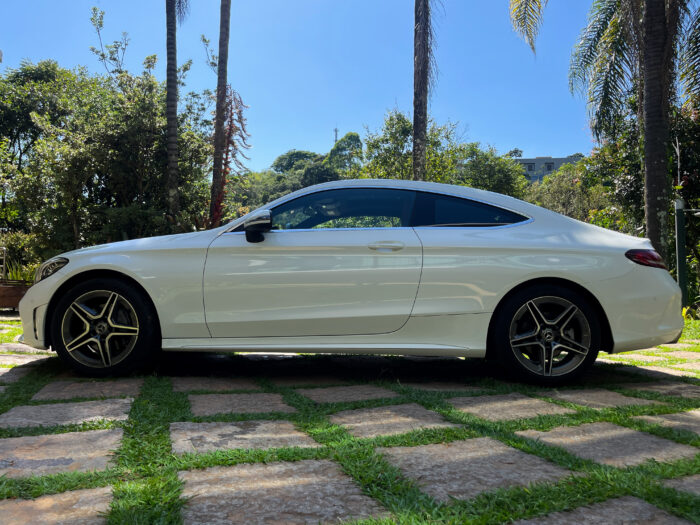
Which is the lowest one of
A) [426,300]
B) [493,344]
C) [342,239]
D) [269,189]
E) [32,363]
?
[32,363]

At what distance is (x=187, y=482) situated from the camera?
1.81 m

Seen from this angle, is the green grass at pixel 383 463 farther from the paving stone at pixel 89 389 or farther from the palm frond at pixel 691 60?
the palm frond at pixel 691 60

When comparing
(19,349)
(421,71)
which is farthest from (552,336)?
(421,71)

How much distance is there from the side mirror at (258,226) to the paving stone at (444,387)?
1365mm

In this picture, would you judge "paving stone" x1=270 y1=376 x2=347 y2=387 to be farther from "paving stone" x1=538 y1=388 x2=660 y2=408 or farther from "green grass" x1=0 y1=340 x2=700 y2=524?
"paving stone" x1=538 y1=388 x2=660 y2=408

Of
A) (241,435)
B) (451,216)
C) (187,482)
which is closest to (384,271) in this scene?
(451,216)

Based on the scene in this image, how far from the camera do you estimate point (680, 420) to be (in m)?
2.66

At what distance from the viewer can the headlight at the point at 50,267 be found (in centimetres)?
369

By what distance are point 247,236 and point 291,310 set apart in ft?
1.91

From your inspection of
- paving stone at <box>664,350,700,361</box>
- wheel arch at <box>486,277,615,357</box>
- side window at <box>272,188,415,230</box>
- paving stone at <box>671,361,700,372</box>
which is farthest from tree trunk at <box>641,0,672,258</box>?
side window at <box>272,188,415,230</box>

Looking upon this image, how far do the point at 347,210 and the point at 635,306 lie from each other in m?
2.00

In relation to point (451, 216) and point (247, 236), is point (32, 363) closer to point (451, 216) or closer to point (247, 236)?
point (247, 236)

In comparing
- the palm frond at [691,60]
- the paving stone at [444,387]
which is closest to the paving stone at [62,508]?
the paving stone at [444,387]

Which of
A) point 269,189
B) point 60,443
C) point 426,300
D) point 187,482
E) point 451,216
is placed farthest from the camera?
point 269,189
